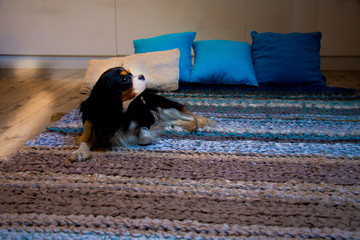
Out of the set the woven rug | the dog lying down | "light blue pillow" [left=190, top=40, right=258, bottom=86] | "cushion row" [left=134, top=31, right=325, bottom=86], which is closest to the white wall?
"cushion row" [left=134, top=31, right=325, bottom=86]

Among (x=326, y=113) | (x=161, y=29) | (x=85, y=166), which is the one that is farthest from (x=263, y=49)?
(x=85, y=166)

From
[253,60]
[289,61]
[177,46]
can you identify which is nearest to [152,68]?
[177,46]

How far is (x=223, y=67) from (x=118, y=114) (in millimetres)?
1450

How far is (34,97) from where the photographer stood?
96.3 inches

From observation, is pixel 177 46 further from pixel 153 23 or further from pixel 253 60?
pixel 153 23

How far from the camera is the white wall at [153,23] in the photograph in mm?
3578

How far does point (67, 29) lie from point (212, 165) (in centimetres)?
314

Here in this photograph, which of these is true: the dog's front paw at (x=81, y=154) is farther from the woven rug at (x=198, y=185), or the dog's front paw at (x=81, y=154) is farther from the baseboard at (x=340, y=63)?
the baseboard at (x=340, y=63)

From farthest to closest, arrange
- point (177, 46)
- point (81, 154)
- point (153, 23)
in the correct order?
point (153, 23)
point (177, 46)
point (81, 154)

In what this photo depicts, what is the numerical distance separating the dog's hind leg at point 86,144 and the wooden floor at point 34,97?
1.05 feet

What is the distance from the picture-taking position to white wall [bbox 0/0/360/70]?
3578 millimetres

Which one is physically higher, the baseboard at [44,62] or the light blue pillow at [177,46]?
the light blue pillow at [177,46]

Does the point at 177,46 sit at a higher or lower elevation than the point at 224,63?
higher

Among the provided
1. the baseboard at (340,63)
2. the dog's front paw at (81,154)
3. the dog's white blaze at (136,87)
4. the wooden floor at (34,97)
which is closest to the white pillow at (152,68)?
the wooden floor at (34,97)
